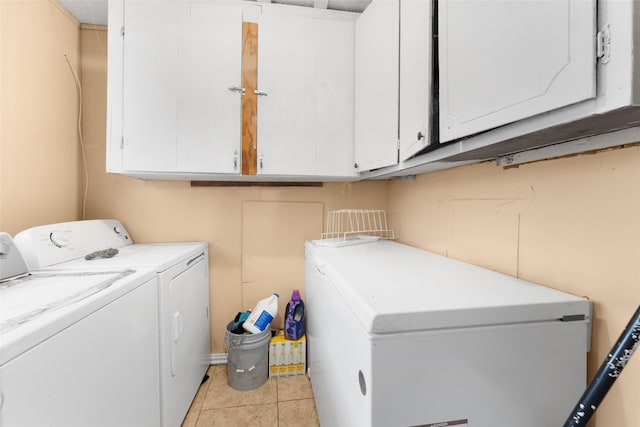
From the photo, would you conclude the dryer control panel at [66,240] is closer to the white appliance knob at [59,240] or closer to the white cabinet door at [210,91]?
the white appliance knob at [59,240]

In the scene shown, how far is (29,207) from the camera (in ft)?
4.93

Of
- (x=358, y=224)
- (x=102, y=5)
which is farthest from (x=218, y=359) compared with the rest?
(x=102, y=5)

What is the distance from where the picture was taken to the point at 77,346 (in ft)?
2.53

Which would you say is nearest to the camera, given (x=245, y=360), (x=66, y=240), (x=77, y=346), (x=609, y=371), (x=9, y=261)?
(x=609, y=371)

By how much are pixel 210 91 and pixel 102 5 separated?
1014mm

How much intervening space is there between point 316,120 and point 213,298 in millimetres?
1598

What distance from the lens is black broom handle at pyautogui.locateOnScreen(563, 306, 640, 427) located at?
53 cm

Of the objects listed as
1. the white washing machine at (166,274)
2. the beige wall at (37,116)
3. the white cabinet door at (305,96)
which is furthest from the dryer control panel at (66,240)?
the white cabinet door at (305,96)

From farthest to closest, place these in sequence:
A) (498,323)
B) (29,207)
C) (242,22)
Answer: (242,22) < (29,207) < (498,323)

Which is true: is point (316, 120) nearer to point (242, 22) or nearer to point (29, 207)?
point (242, 22)

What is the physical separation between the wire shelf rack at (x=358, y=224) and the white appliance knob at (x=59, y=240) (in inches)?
63.1

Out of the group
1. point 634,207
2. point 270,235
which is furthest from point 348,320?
point 270,235

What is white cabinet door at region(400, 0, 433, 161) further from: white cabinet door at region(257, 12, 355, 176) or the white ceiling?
the white ceiling

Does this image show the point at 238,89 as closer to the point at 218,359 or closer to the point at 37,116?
the point at 37,116
